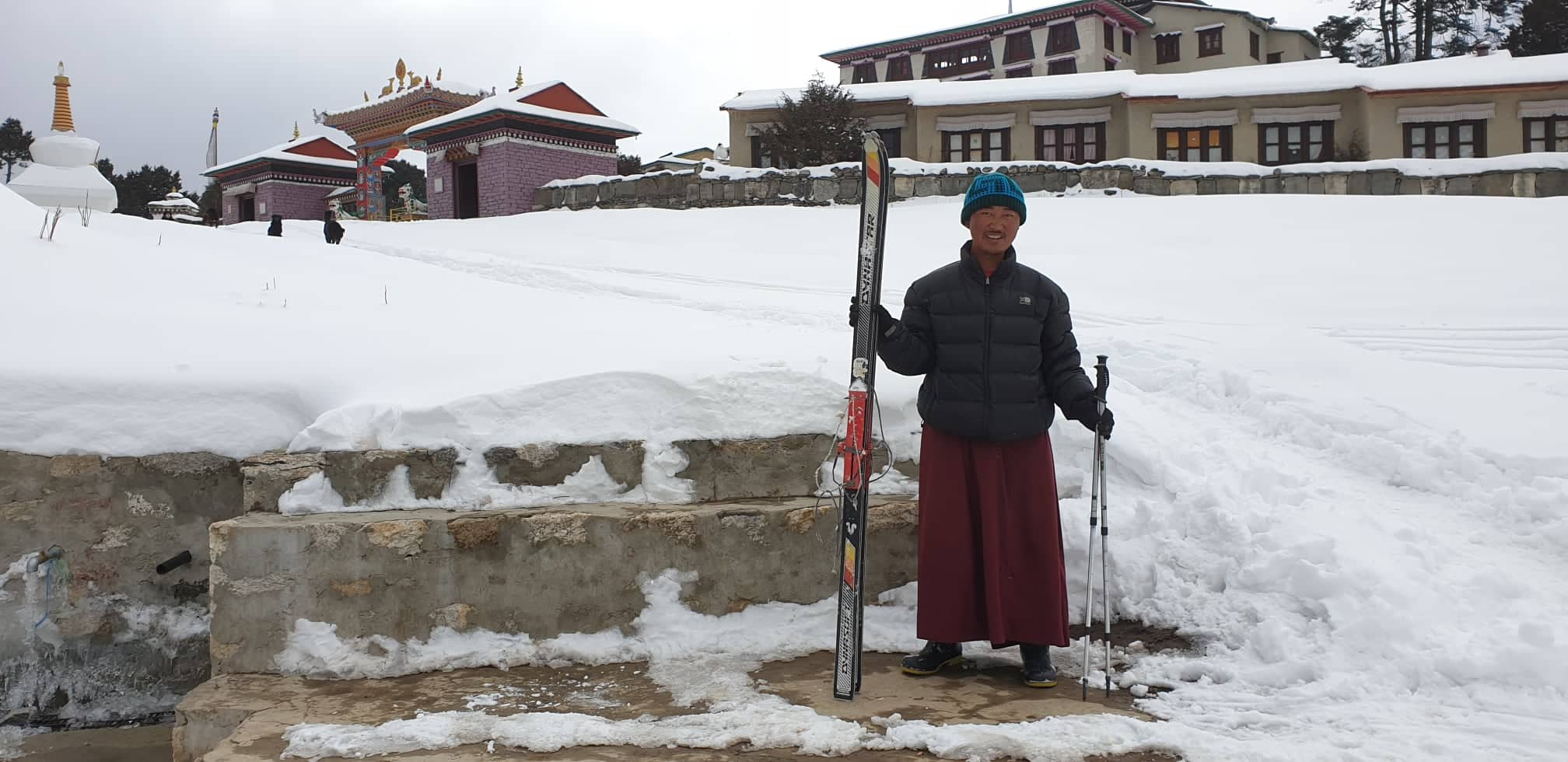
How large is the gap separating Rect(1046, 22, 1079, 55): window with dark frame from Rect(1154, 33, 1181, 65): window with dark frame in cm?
570

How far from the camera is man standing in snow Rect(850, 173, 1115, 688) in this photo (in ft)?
12.3

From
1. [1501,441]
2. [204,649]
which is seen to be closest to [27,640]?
[204,649]

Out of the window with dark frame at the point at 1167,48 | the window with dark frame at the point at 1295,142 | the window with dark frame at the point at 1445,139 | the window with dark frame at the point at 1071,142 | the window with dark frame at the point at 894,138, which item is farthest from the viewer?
the window with dark frame at the point at 1167,48

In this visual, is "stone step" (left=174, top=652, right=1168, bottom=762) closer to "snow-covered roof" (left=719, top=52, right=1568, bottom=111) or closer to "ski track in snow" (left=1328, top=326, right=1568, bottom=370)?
"ski track in snow" (left=1328, top=326, right=1568, bottom=370)

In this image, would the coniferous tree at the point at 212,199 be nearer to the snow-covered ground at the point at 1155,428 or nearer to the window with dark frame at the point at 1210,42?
the snow-covered ground at the point at 1155,428

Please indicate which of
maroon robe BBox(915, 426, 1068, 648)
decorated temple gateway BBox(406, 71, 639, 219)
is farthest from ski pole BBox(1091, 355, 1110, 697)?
decorated temple gateway BBox(406, 71, 639, 219)

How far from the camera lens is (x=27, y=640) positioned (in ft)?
15.4

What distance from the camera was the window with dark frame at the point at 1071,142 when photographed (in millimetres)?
27016

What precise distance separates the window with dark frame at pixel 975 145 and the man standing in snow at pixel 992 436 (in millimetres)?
24848

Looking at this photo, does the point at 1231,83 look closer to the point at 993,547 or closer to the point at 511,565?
the point at 993,547

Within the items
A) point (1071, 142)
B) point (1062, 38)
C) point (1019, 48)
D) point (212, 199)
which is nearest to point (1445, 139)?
point (1071, 142)

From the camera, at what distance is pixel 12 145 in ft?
138

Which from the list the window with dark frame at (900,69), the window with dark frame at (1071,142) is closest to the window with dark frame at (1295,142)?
the window with dark frame at (1071,142)

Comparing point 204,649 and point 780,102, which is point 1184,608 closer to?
point 204,649
